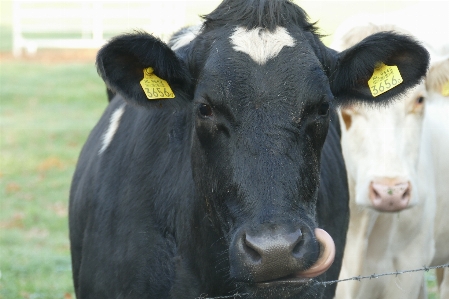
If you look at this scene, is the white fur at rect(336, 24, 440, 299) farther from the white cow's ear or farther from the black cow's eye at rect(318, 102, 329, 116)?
the black cow's eye at rect(318, 102, 329, 116)

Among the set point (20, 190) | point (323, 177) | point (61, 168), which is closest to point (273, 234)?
point (323, 177)

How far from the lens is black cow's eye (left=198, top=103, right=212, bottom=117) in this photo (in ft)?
11.7

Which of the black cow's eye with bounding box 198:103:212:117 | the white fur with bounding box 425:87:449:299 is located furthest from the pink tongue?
the white fur with bounding box 425:87:449:299

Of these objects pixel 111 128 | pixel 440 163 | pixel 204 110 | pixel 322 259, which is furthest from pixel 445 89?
pixel 322 259

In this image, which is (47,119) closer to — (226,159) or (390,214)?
(390,214)

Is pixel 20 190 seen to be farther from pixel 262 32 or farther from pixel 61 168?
pixel 262 32

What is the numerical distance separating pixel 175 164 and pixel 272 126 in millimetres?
878

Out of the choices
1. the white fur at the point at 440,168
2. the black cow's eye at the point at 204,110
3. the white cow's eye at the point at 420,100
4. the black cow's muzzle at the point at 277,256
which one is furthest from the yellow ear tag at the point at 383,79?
the white fur at the point at 440,168

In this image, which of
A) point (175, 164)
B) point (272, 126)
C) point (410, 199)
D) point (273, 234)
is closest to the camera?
point (273, 234)

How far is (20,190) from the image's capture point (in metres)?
12.4

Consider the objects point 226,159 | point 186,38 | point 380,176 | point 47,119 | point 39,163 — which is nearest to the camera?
point 226,159

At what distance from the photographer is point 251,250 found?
315 cm

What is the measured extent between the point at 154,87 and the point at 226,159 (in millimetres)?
580

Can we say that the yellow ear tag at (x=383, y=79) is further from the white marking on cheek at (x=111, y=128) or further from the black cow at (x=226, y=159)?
the white marking on cheek at (x=111, y=128)
